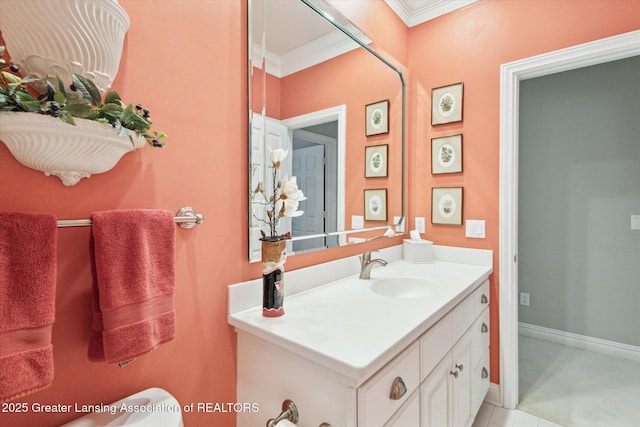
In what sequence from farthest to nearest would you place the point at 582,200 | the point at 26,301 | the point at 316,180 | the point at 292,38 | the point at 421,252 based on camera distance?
1. the point at 582,200
2. the point at 421,252
3. the point at 316,180
4. the point at 292,38
5. the point at 26,301

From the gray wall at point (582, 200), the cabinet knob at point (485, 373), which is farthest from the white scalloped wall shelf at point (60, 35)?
the gray wall at point (582, 200)

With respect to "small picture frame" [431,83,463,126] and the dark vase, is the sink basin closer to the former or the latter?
the dark vase

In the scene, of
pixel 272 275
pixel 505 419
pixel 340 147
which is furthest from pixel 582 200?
pixel 272 275

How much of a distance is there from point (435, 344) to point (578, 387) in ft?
5.64

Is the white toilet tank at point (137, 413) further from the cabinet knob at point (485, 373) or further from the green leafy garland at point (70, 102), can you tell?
the cabinet knob at point (485, 373)

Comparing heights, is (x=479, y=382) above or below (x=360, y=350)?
below

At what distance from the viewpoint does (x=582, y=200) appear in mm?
2627

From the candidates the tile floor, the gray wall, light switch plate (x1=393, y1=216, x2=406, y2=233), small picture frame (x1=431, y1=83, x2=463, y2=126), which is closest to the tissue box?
light switch plate (x1=393, y1=216, x2=406, y2=233)

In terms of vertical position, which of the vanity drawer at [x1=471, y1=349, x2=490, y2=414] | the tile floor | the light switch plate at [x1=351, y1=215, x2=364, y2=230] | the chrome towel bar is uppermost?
the chrome towel bar

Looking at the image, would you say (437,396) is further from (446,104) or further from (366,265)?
(446,104)

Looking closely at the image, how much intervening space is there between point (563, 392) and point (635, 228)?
1383 millimetres

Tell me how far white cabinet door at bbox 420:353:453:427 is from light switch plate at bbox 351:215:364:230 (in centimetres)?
77

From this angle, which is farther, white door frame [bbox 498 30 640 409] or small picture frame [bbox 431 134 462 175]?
small picture frame [bbox 431 134 462 175]

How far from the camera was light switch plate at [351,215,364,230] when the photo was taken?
1.78 metres
